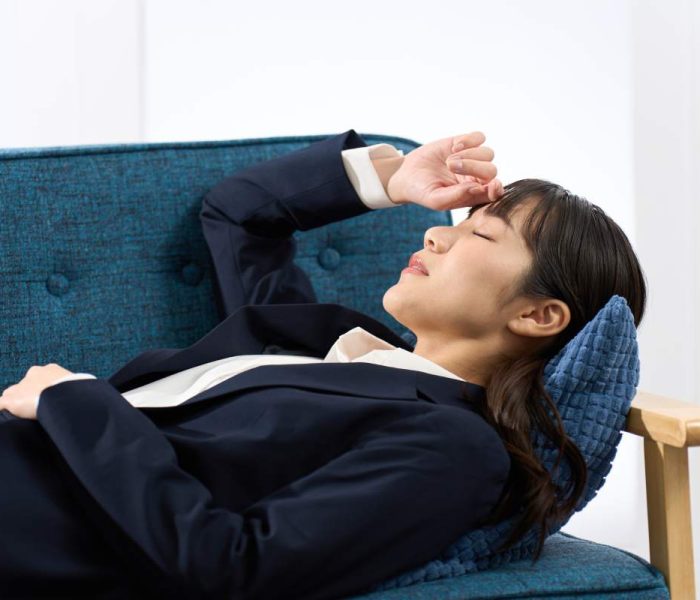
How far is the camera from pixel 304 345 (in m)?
1.68

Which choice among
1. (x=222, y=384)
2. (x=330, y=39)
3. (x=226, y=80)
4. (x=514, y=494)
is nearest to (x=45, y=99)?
(x=226, y=80)

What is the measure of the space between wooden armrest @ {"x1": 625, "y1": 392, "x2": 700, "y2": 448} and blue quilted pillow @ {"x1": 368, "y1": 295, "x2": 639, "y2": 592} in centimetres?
2

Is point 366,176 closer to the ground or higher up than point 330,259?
higher up

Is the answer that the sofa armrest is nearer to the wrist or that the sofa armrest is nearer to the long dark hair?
the long dark hair

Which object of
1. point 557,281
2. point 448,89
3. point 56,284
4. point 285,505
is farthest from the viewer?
point 448,89

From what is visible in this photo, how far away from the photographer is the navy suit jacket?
1.12 metres

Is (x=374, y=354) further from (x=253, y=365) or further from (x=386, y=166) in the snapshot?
(x=386, y=166)

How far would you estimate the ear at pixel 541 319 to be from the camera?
151cm

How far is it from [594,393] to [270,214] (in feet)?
2.29

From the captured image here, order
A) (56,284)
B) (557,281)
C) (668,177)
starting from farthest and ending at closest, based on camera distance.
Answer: (668,177), (56,284), (557,281)

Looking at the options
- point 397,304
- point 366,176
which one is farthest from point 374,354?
point 366,176

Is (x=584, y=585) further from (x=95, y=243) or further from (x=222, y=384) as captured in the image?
(x=95, y=243)

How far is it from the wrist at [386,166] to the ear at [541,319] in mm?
401

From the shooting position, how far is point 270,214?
184cm
